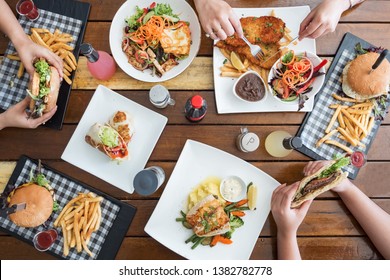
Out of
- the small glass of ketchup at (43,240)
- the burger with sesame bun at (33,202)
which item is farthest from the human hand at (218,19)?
the small glass of ketchup at (43,240)

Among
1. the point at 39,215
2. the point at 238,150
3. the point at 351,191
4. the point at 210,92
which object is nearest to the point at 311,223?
the point at 351,191

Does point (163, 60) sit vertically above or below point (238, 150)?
above

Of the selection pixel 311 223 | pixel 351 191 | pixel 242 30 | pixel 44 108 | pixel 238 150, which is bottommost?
pixel 311 223

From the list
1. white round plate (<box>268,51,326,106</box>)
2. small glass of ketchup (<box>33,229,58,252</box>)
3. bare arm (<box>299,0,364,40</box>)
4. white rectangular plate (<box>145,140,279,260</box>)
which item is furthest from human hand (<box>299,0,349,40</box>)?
small glass of ketchup (<box>33,229,58,252</box>)

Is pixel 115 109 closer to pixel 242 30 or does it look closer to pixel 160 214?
pixel 160 214

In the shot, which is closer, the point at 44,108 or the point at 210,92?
the point at 44,108

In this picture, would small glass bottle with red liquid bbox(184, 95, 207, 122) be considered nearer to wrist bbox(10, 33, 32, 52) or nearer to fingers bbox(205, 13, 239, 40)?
fingers bbox(205, 13, 239, 40)

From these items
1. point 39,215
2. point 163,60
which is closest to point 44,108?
point 39,215
